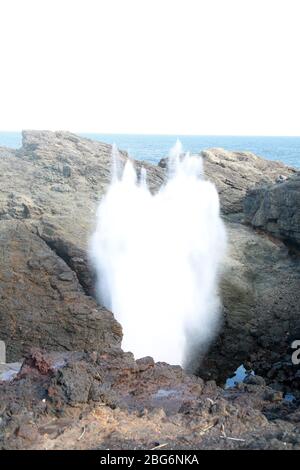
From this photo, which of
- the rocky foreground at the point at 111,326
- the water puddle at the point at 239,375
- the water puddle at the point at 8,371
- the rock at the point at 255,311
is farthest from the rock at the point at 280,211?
the water puddle at the point at 8,371

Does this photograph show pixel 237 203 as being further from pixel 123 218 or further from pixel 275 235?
pixel 123 218

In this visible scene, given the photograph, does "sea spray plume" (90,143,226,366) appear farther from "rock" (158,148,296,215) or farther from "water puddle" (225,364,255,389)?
"rock" (158,148,296,215)

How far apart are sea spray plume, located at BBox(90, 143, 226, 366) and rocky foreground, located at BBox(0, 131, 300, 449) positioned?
45 centimetres

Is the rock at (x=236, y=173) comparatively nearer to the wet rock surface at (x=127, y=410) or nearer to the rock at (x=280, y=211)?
the rock at (x=280, y=211)

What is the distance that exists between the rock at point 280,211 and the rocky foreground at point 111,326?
4 cm

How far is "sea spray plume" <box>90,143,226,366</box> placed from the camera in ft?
44.7

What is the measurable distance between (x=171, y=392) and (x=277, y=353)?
6505 millimetres

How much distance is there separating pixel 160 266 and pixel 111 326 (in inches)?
148

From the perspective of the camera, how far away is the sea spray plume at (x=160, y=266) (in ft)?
44.7

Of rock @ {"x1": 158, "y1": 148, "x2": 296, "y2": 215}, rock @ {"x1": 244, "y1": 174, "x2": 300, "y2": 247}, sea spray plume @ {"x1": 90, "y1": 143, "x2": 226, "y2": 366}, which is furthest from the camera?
rock @ {"x1": 158, "y1": 148, "x2": 296, "y2": 215}
